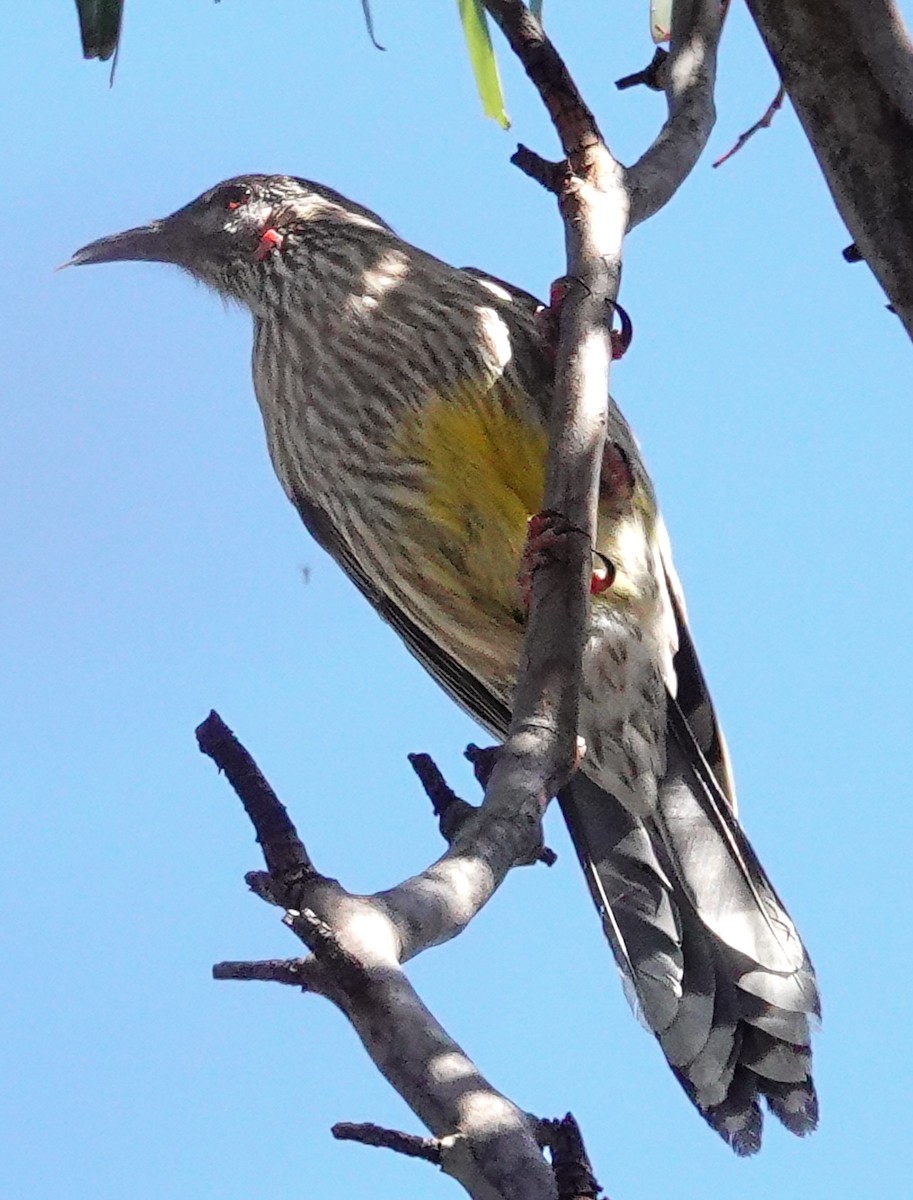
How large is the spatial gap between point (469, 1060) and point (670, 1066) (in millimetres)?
1162

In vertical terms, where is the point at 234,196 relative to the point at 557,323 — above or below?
above

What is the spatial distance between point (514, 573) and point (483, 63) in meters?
0.95

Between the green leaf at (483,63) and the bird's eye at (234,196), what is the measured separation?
941 mm

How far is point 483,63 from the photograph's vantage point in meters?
3.18

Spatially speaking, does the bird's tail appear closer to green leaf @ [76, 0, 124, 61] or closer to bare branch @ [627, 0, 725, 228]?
bare branch @ [627, 0, 725, 228]

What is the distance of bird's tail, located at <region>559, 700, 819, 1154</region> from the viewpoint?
7.94ft

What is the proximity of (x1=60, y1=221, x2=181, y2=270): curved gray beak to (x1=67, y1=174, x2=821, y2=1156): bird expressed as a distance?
61 centimetres

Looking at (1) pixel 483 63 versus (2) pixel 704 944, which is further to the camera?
(1) pixel 483 63

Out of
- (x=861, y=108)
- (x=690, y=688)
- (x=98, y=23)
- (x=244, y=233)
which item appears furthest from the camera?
(x=244, y=233)

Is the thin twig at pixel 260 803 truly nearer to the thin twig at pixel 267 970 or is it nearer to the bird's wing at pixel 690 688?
the thin twig at pixel 267 970

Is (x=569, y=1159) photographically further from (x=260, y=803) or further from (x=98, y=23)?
(x=98, y=23)

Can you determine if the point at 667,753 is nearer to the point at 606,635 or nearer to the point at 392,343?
the point at 606,635

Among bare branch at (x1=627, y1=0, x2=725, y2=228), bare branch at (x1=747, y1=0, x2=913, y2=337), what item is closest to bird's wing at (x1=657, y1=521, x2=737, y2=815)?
bare branch at (x1=627, y1=0, x2=725, y2=228)

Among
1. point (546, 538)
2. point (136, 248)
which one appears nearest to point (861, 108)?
point (546, 538)
